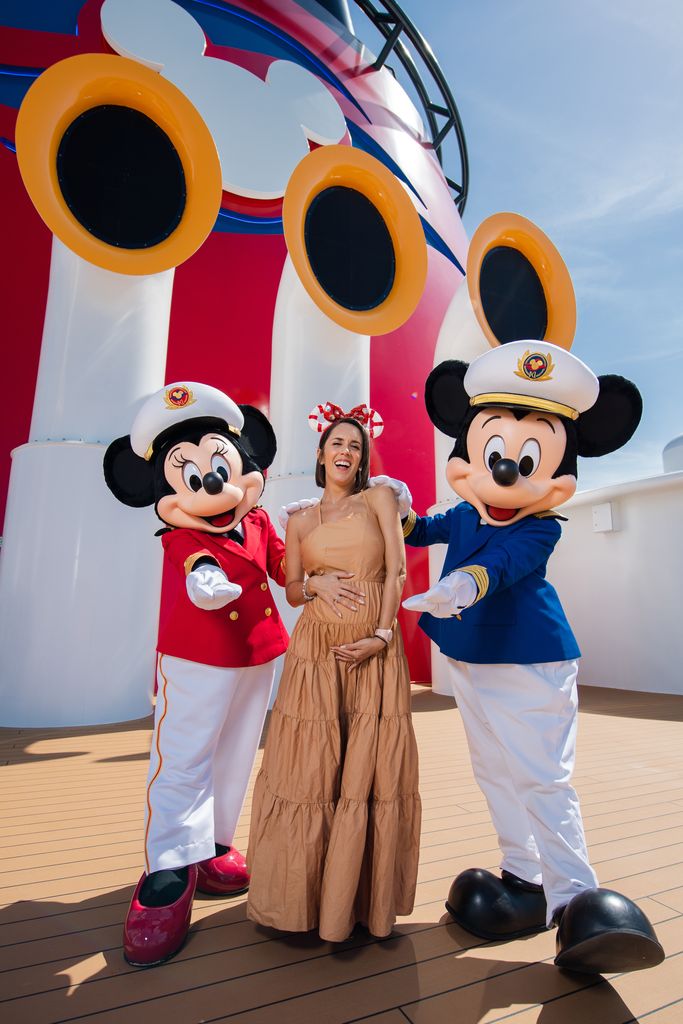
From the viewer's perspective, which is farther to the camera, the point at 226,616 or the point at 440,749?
the point at 440,749

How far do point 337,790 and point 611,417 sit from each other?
4.18 ft

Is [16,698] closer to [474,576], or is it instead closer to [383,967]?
[383,967]

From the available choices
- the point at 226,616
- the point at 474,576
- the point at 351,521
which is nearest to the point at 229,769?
the point at 226,616

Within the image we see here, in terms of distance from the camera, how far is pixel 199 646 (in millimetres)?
1671

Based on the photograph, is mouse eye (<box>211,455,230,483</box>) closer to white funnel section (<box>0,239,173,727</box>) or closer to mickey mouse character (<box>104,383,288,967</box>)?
mickey mouse character (<box>104,383,288,967</box>)

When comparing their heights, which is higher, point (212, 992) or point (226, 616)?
point (226, 616)

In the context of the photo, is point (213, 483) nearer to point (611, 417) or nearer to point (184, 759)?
point (184, 759)

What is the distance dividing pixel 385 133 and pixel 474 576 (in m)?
7.45

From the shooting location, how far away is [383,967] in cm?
142

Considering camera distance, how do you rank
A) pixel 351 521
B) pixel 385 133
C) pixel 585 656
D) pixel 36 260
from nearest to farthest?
pixel 351 521 < pixel 36 260 < pixel 585 656 < pixel 385 133

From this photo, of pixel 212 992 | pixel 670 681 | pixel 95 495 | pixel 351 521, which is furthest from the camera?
pixel 670 681

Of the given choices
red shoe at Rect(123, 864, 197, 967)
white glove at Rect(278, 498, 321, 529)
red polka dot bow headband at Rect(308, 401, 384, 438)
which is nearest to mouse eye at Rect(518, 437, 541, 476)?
red polka dot bow headband at Rect(308, 401, 384, 438)

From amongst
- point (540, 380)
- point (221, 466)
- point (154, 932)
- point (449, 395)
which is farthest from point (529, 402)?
point (154, 932)

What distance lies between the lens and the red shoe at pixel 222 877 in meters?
1.80
